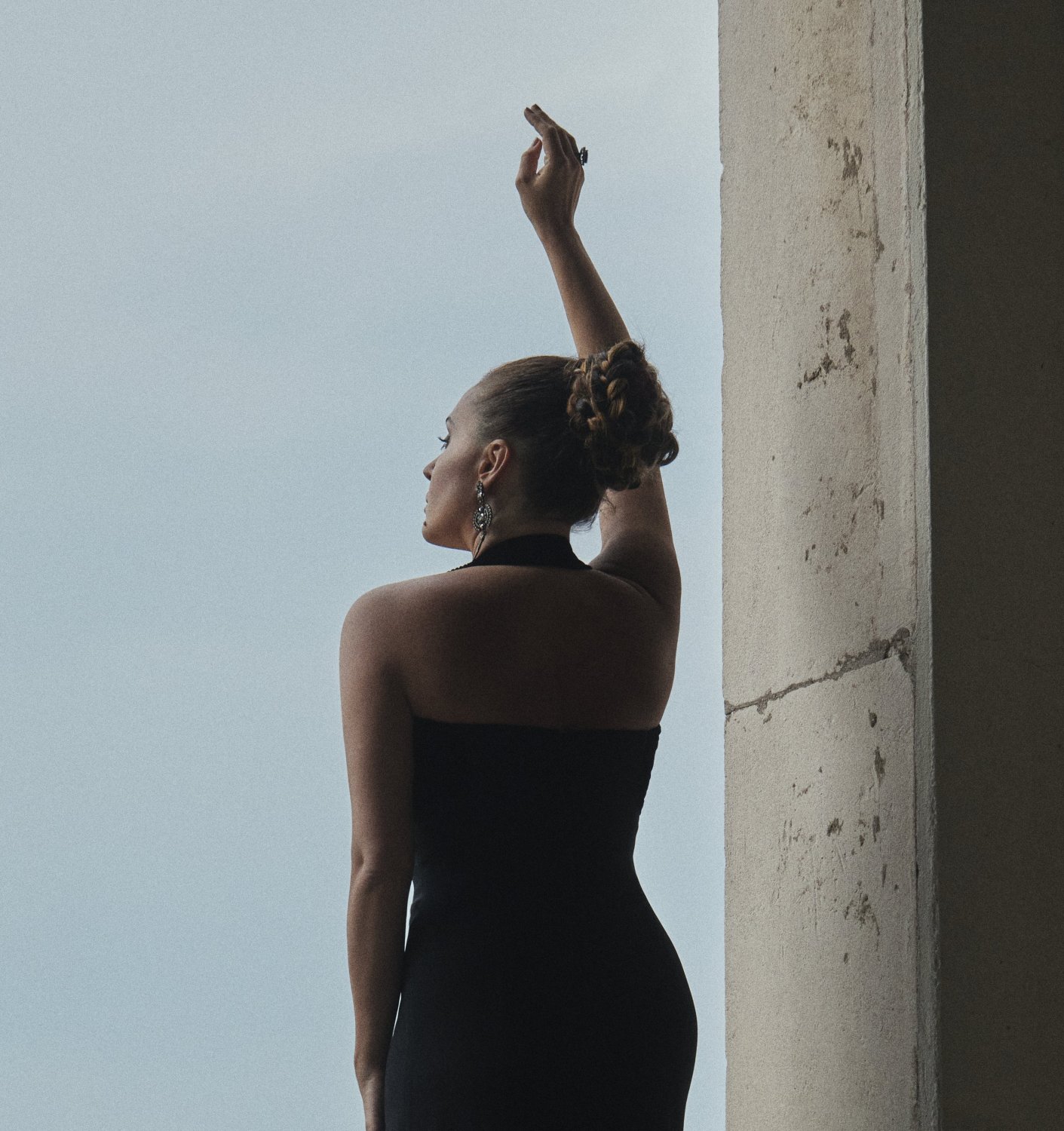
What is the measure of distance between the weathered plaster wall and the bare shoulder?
0.17 m

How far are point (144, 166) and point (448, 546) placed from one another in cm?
124

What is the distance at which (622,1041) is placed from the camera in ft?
4.85

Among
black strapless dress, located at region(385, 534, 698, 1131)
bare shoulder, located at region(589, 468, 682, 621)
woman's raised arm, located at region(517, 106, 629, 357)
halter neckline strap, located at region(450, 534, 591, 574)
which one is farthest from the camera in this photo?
woman's raised arm, located at region(517, 106, 629, 357)

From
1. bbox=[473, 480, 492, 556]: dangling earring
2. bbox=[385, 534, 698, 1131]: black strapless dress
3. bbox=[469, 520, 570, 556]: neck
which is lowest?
bbox=[385, 534, 698, 1131]: black strapless dress

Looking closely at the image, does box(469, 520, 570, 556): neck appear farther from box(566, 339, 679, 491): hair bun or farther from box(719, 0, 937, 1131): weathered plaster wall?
box(719, 0, 937, 1131): weathered plaster wall

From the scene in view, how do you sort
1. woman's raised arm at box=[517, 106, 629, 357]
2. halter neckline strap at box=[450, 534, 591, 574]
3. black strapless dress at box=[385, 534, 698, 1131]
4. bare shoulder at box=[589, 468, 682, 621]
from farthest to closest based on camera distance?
woman's raised arm at box=[517, 106, 629, 357] < bare shoulder at box=[589, 468, 682, 621] < halter neckline strap at box=[450, 534, 591, 574] < black strapless dress at box=[385, 534, 698, 1131]

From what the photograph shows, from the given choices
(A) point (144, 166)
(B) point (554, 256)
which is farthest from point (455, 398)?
(A) point (144, 166)

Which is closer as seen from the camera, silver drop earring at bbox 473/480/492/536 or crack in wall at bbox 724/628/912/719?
crack in wall at bbox 724/628/912/719

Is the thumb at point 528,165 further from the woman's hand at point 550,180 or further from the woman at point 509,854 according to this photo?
the woman at point 509,854

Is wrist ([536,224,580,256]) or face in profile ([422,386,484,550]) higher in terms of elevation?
wrist ([536,224,580,256])

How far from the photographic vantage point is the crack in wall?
1.52 m

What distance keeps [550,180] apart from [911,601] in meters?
0.84

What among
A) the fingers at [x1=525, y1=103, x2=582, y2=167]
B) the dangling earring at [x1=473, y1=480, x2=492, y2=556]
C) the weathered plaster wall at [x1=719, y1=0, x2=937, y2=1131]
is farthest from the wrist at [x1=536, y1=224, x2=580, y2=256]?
the dangling earring at [x1=473, y1=480, x2=492, y2=556]

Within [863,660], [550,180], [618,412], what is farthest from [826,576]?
[550,180]
